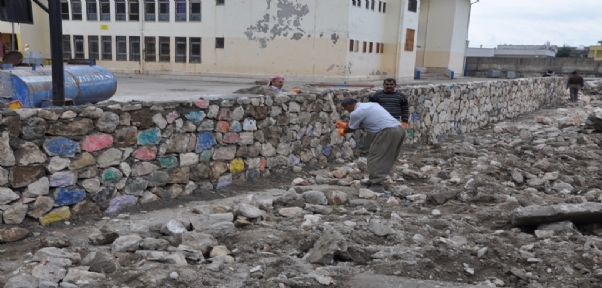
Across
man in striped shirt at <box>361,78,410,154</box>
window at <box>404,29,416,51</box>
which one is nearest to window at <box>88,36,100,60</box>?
window at <box>404,29,416,51</box>

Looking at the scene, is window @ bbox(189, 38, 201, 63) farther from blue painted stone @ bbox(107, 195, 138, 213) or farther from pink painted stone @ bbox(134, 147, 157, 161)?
blue painted stone @ bbox(107, 195, 138, 213)

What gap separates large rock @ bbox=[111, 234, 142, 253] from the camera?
4.54 m

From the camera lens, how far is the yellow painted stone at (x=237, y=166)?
23.1ft

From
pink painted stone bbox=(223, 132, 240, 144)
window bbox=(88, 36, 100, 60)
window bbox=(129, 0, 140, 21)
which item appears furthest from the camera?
window bbox=(88, 36, 100, 60)

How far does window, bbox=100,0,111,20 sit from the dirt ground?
82.3 ft

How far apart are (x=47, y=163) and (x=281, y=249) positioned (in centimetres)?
242

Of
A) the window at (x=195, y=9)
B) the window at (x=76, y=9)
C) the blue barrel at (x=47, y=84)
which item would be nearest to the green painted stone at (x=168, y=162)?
the blue barrel at (x=47, y=84)

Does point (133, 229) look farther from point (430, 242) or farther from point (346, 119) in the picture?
point (346, 119)

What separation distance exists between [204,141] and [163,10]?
24.0 m

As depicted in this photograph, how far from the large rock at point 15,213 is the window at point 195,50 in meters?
24.7

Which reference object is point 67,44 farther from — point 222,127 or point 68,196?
point 68,196

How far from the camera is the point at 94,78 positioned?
10102mm

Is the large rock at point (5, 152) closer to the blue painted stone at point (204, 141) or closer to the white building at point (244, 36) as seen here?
the blue painted stone at point (204, 141)

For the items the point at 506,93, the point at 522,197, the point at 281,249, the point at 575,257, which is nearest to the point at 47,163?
the point at 281,249
